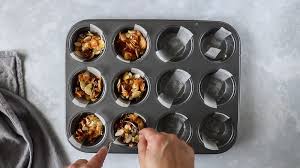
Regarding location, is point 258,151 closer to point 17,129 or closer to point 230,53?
point 230,53

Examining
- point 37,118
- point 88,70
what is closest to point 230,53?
point 88,70

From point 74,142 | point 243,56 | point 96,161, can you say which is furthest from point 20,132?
point 243,56

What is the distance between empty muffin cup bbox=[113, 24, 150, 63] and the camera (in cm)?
109

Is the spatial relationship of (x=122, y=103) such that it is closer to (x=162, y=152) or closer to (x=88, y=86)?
(x=88, y=86)

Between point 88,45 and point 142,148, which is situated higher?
point 88,45

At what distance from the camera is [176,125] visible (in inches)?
45.1

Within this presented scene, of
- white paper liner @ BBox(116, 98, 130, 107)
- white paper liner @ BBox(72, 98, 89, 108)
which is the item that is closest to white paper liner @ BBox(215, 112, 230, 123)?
white paper liner @ BBox(116, 98, 130, 107)

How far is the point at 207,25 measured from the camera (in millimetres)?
1079

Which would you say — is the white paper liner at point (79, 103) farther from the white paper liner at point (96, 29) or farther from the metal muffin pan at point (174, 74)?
the white paper liner at point (96, 29)

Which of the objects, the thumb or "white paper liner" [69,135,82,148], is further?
"white paper liner" [69,135,82,148]

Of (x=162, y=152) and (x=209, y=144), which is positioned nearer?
(x=162, y=152)

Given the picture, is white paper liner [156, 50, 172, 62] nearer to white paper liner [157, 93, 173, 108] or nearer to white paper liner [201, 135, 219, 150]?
white paper liner [157, 93, 173, 108]

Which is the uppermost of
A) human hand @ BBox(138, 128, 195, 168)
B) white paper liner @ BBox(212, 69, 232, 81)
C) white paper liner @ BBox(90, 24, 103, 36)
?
white paper liner @ BBox(90, 24, 103, 36)

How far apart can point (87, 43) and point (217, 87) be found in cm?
36
